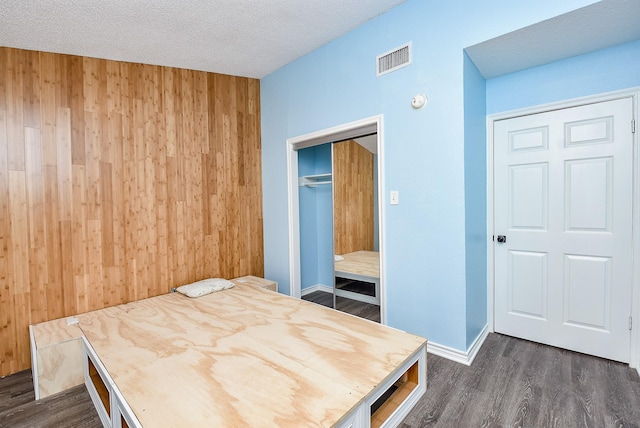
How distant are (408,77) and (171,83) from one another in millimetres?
2321

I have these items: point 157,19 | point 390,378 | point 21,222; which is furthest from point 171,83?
point 390,378

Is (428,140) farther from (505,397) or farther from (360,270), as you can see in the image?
(505,397)

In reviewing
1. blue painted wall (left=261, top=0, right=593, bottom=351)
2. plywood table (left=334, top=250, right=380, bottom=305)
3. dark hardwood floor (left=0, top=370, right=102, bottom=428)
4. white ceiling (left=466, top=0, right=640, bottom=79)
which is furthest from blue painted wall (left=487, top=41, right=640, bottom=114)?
dark hardwood floor (left=0, top=370, right=102, bottom=428)

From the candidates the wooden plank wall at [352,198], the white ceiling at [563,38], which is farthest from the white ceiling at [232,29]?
the wooden plank wall at [352,198]

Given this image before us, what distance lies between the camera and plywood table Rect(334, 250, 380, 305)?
2990mm

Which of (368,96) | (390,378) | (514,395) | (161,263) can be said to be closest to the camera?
(390,378)

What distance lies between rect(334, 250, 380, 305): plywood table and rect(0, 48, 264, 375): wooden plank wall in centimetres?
120

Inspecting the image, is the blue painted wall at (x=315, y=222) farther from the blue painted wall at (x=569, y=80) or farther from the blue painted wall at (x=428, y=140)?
the blue painted wall at (x=569, y=80)

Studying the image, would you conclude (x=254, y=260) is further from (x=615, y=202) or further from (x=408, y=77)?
(x=615, y=202)

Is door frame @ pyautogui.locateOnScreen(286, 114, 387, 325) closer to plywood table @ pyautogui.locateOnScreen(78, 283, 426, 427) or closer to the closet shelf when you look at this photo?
the closet shelf

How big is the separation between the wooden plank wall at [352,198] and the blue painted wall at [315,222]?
0.34 m

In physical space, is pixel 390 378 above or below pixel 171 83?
below

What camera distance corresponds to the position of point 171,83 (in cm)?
299

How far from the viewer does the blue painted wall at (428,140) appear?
2105mm
